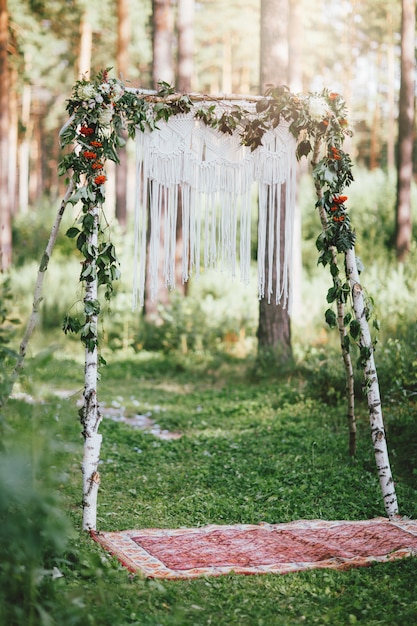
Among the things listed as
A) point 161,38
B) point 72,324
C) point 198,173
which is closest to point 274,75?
point 161,38

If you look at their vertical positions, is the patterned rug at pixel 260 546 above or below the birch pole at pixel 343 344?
below

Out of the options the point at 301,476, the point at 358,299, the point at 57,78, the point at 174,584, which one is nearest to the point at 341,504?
the point at 301,476

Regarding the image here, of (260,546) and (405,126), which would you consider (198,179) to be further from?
(405,126)

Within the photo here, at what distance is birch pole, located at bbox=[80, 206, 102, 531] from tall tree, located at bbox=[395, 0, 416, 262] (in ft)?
31.3

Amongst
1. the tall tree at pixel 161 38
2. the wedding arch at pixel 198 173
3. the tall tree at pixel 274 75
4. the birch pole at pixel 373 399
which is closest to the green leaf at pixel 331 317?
the wedding arch at pixel 198 173

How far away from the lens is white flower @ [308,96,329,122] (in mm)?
4715

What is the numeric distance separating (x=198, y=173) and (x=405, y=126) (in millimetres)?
8904

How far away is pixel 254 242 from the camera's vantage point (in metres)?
17.4

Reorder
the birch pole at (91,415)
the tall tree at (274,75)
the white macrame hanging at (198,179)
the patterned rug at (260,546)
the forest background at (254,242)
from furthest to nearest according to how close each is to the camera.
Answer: the tall tree at (274,75) < the forest background at (254,242) < the white macrame hanging at (198,179) < the birch pole at (91,415) < the patterned rug at (260,546)

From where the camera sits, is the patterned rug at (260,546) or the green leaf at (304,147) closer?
the patterned rug at (260,546)

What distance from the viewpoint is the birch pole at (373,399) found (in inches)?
182

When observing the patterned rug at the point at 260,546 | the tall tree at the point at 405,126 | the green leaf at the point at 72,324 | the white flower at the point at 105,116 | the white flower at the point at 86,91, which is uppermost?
the tall tree at the point at 405,126

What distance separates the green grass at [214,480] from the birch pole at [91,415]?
20 centimetres

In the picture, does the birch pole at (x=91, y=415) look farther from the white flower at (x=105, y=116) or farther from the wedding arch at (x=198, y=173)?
the white flower at (x=105, y=116)
